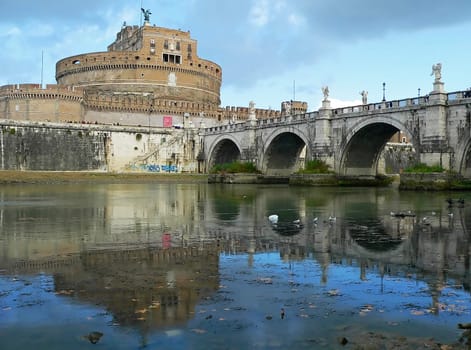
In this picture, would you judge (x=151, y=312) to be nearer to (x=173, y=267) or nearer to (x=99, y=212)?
(x=173, y=267)

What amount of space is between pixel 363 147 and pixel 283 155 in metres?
12.6

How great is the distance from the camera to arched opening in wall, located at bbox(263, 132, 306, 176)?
2136 inches

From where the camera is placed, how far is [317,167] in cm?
4484

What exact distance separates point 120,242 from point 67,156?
161ft

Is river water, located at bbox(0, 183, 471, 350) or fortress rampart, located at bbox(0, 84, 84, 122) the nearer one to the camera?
river water, located at bbox(0, 183, 471, 350)

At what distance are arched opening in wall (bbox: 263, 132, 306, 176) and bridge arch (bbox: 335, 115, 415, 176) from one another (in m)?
9.66

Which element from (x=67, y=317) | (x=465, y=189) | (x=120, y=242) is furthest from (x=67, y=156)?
(x=67, y=317)

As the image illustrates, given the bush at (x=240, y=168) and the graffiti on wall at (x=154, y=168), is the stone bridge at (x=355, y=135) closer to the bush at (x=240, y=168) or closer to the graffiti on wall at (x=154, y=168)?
the bush at (x=240, y=168)

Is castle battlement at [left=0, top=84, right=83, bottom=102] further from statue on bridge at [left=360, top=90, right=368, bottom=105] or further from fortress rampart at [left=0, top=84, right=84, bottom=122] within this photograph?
statue on bridge at [left=360, top=90, right=368, bottom=105]

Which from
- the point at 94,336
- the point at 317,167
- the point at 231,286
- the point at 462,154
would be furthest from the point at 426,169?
the point at 94,336

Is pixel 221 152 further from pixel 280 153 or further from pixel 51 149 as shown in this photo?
pixel 51 149

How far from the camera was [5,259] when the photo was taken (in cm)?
943

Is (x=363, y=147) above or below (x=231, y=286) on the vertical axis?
above

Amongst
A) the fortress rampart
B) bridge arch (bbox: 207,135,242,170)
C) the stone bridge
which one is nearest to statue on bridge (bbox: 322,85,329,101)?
the stone bridge
